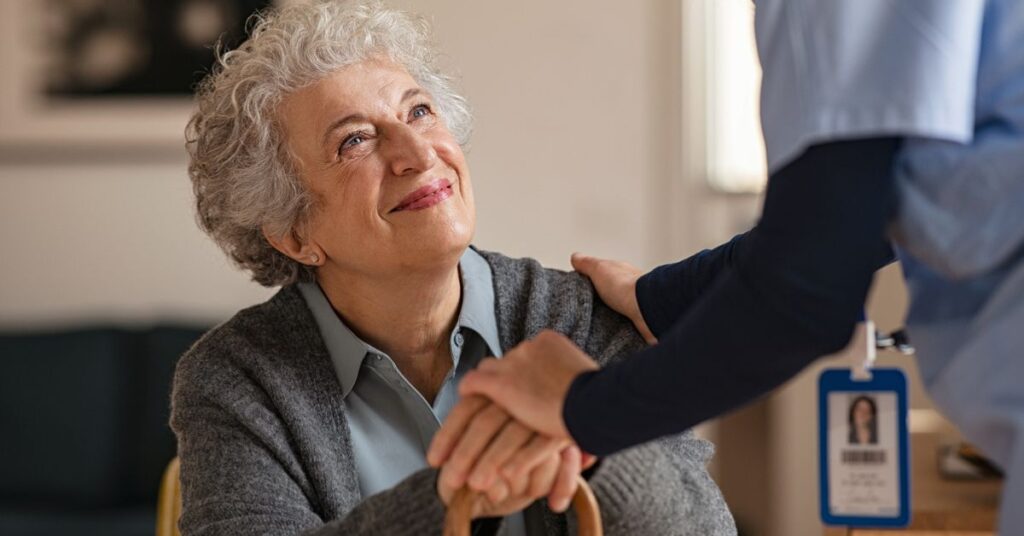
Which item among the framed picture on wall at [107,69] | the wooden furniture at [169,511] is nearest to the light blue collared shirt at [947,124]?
the wooden furniture at [169,511]

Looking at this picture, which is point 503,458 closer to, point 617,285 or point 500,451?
point 500,451

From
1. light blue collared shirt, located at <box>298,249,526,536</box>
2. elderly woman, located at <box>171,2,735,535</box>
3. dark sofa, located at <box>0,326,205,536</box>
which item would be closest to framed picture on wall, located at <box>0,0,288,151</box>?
dark sofa, located at <box>0,326,205,536</box>

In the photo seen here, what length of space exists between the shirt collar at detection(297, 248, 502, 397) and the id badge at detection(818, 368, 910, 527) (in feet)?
1.44

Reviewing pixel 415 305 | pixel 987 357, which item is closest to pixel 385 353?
pixel 415 305

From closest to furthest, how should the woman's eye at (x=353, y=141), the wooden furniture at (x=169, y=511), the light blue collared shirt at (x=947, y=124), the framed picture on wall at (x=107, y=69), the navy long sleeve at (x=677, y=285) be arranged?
the light blue collared shirt at (x=947, y=124) → the navy long sleeve at (x=677, y=285) → the woman's eye at (x=353, y=141) → the wooden furniture at (x=169, y=511) → the framed picture on wall at (x=107, y=69)

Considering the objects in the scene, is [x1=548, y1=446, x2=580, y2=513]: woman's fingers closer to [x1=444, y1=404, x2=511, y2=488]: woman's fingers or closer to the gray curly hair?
[x1=444, y1=404, x2=511, y2=488]: woman's fingers

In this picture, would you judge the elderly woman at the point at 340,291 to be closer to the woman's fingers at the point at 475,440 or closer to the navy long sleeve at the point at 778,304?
the woman's fingers at the point at 475,440

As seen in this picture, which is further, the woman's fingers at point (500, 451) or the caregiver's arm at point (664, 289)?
the caregiver's arm at point (664, 289)

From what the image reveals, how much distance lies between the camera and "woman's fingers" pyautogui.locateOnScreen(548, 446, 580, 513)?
47.6 inches

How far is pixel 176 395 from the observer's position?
1631 millimetres

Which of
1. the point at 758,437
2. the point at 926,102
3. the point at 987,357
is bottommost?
the point at 758,437

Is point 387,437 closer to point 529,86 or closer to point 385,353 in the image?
point 385,353

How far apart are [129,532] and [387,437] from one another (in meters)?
1.91

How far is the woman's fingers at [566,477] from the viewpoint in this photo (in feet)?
3.97
